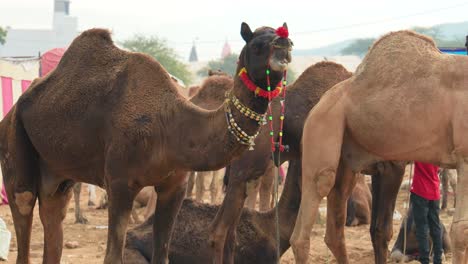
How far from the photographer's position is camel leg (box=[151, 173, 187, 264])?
718 centimetres

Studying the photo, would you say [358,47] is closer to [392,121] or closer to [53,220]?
[53,220]

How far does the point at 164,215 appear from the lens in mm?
7207

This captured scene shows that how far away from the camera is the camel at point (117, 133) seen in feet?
20.6

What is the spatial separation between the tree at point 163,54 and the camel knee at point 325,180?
5653cm

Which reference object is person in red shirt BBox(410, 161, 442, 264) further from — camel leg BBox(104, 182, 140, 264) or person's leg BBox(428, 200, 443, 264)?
camel leg BBox(104, 182, 140, 264)

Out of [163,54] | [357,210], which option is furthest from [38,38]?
[357,210]

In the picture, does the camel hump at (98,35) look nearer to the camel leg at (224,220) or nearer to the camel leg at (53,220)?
the camel leg at (53,220)

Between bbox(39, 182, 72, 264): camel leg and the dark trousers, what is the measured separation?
3355mm

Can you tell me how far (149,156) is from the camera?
6.72m

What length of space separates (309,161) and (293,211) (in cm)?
141

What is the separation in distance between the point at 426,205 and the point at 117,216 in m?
3.32

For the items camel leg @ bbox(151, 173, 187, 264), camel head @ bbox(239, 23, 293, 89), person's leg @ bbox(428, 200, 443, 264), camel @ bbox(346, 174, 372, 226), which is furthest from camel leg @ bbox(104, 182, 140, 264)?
camel @ bbox(346, 174, 372, 226)

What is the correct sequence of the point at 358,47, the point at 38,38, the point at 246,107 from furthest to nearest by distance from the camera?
the point at 358,47 < the point at 38,38 < the point at 246,107

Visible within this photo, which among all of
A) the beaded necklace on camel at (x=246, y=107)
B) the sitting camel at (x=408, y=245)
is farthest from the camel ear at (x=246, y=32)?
the sitting camel at (x=408, y=245)
